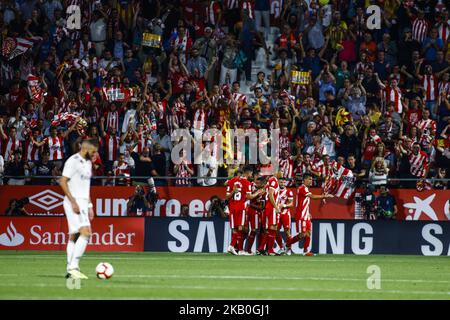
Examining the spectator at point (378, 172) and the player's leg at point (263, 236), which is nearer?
the player's leg at point (263, 236)

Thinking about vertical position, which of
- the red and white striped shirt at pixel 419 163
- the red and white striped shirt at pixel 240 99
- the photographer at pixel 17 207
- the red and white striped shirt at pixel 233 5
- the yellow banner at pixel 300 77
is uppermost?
the red and white striped shirt at pixel 233 5

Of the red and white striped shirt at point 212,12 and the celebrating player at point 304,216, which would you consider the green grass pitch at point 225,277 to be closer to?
the celebrating player at point 304,216

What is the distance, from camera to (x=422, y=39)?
31.8 metres

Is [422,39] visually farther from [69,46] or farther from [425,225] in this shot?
[69,46]

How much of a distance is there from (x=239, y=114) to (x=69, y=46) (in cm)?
581

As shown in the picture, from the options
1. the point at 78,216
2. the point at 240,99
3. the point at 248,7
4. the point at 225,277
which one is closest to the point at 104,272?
the point at 78,216

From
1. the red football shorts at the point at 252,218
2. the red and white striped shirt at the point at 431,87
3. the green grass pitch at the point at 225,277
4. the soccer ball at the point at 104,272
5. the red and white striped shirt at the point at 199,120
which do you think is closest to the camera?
the green grass pitch at the point at 225,277

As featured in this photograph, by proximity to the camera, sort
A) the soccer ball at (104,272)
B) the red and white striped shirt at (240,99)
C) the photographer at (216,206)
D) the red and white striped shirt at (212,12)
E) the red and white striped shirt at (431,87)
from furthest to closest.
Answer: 1. the red and white striped shirt at (212,12)
2. the red and white striped shirt at (431,87)
3. the red and white striped shirt at (240,99)
4. the photographer at (216,206)
5. the soccer ball at (104,272)

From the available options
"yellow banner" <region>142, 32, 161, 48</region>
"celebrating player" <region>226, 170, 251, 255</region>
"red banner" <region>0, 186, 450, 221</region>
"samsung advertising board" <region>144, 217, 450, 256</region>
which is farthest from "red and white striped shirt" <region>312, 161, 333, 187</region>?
"yellow banner" <region>142, 32, 161, 48</region>

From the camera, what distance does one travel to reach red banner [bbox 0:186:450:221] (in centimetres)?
2839

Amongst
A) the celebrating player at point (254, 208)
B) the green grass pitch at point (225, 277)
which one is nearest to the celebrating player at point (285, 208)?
the celebrating player at point (254, 208)

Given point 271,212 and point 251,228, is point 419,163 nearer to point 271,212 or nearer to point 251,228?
point 271,212

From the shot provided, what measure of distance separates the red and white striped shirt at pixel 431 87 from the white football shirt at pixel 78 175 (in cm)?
1618

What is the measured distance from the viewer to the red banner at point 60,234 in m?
26.9
